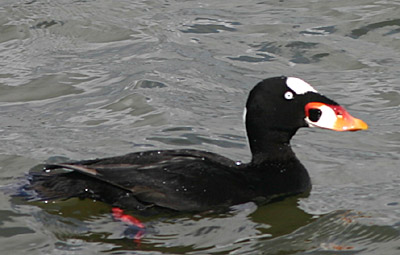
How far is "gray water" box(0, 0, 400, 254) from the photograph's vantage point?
21.3ft

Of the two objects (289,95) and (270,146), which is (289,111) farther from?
(270,146)

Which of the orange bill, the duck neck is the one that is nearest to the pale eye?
the orange bill

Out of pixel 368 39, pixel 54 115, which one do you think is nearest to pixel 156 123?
pixel 54 115

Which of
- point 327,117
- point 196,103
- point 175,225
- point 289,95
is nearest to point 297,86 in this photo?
point 289,95

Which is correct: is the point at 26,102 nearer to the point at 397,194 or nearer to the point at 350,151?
the point at 350,151

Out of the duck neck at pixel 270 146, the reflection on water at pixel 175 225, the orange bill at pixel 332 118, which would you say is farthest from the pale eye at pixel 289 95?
the reflection on water at pixel 175 225

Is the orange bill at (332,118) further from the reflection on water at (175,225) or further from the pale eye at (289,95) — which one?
the reflection on water at (175,225)

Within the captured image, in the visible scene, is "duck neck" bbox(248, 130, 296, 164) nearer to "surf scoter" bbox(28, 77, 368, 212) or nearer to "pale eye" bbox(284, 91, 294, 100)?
"surf scoter" bbox(28, 77, 368, 212)

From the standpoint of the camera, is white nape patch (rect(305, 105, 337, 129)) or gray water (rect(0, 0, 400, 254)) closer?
gray water (rect(0, 0, 400, 254))

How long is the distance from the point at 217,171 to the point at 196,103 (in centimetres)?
250

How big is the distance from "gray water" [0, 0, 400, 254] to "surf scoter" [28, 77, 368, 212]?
0.43 ft

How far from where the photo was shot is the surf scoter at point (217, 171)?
6555 millimetres

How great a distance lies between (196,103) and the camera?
915 cm

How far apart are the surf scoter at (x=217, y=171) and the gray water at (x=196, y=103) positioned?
13cm
